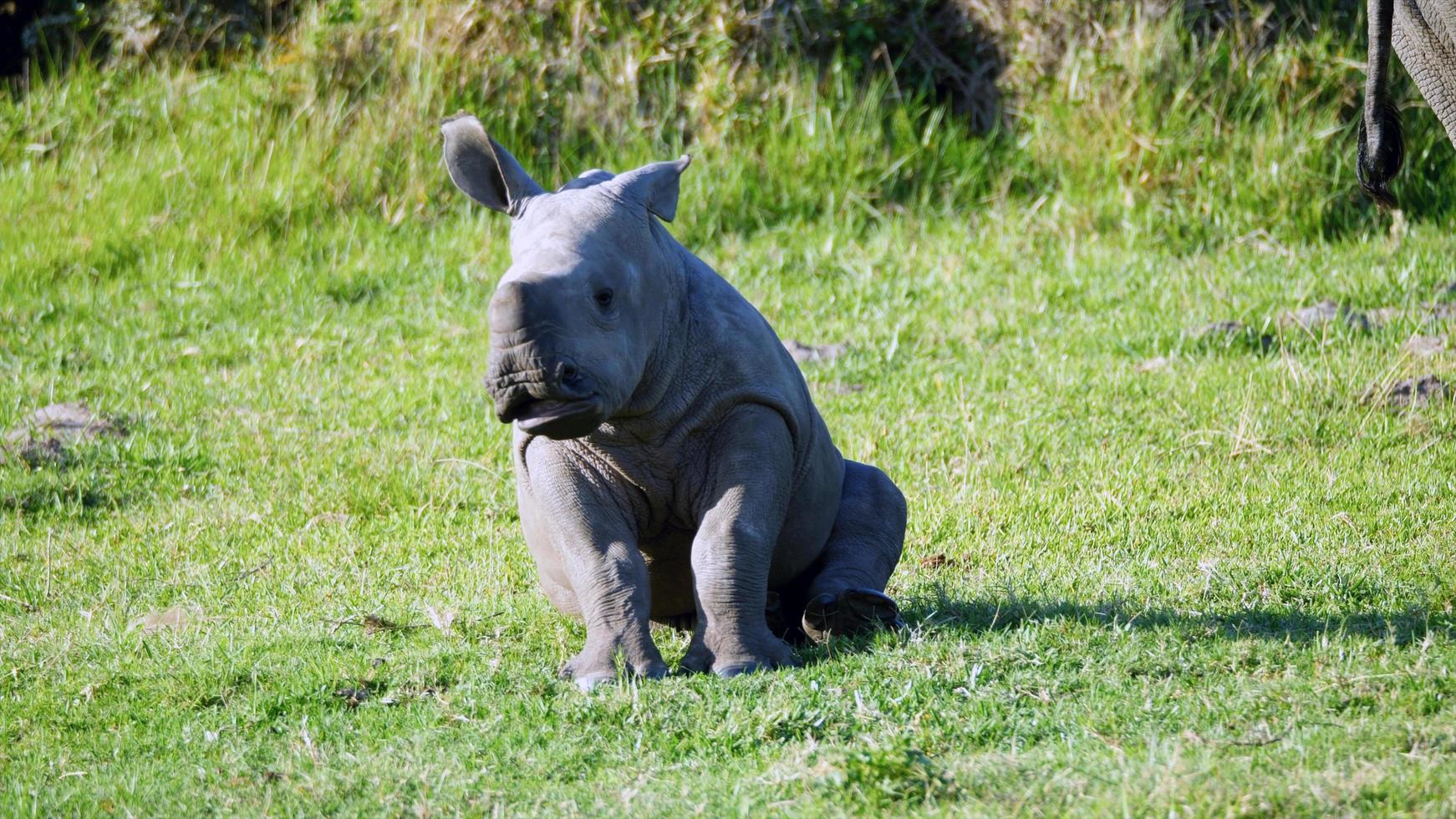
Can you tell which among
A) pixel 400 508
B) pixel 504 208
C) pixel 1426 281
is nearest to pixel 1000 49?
pixel 1426 281

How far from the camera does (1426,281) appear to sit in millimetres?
9477

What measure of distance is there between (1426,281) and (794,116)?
14.8 ft

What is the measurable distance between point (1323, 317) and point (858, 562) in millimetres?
4676

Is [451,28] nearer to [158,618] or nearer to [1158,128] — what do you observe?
[1158,128]

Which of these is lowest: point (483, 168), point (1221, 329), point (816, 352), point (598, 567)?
point (816, 352)

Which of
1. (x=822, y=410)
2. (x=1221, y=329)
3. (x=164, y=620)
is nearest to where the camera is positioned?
(x=164, y=620)

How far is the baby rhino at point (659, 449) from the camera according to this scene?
474cm

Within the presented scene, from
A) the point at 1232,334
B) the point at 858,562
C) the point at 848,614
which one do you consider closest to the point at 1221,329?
the point at 1232,334

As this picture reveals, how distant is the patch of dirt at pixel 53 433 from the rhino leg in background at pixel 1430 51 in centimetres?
642

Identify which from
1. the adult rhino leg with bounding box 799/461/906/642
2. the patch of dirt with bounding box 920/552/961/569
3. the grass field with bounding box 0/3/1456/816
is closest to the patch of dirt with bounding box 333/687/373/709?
the grass field with bounding box 0/3/1456/816

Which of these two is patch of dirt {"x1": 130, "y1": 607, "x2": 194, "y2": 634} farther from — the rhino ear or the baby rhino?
the rhino ear

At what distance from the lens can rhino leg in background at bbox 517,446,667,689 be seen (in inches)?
192

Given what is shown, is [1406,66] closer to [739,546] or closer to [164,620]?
[739,546]

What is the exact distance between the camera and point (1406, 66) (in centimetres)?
546
